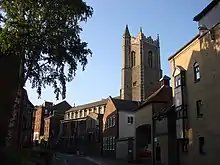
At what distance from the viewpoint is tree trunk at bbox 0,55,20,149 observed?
80.1 ft

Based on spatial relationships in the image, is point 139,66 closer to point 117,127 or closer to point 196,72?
point 117,127

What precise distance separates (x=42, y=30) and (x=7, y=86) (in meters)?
7.10

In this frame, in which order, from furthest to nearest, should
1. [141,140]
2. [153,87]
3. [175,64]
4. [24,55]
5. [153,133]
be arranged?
1. [153,87]
2. [141,140]
3. [153,133]
4. [175,64]
5. [24,55]

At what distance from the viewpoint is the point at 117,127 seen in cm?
5341

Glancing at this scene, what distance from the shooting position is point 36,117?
101125mm

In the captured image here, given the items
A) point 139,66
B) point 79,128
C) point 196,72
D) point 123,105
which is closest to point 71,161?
point 123,105

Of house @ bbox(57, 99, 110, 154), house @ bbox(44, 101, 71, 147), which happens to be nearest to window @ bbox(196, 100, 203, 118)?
house @ bbox(57, 99, 110, 154)

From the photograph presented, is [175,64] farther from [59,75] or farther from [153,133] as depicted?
[59,75]

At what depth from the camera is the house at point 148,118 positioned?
36750 mm

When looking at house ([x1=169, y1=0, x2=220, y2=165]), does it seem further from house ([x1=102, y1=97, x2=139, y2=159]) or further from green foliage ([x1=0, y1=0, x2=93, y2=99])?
house ([x1=102, y1=97, x2=139, y2=159])

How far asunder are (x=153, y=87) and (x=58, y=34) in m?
68.7

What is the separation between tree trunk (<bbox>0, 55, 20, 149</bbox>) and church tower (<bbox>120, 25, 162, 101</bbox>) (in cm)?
5955

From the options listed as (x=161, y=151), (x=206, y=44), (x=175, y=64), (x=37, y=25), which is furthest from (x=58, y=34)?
(x=161, y=151)

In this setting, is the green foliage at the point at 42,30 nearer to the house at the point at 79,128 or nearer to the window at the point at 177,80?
the window at the point at 177,80
